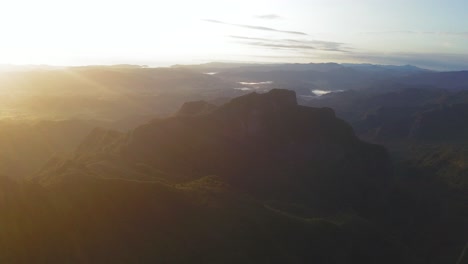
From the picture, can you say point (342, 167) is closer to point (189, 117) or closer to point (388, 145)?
point (189, 117)

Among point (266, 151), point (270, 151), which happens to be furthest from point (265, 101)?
point (266, 151)

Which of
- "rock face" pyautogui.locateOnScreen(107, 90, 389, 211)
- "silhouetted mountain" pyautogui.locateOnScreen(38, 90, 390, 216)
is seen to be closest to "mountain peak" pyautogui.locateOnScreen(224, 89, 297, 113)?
"rock face" pyautogui.locateOnScreen(107, 90, 389, 211)

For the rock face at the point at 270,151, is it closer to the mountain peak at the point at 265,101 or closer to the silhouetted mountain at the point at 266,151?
the mountain peak at the point at 265,101

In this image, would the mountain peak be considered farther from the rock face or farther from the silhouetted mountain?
the silhouetted mountain

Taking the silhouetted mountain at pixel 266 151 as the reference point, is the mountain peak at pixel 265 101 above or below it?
above

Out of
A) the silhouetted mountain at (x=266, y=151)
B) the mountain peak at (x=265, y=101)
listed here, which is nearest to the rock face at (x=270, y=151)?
the mountain peak at (x=265, y=101)

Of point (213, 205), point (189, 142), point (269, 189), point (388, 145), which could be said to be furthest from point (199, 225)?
point (388, 145)

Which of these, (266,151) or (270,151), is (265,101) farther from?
(266,151)

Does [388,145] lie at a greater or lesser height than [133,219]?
lesser
